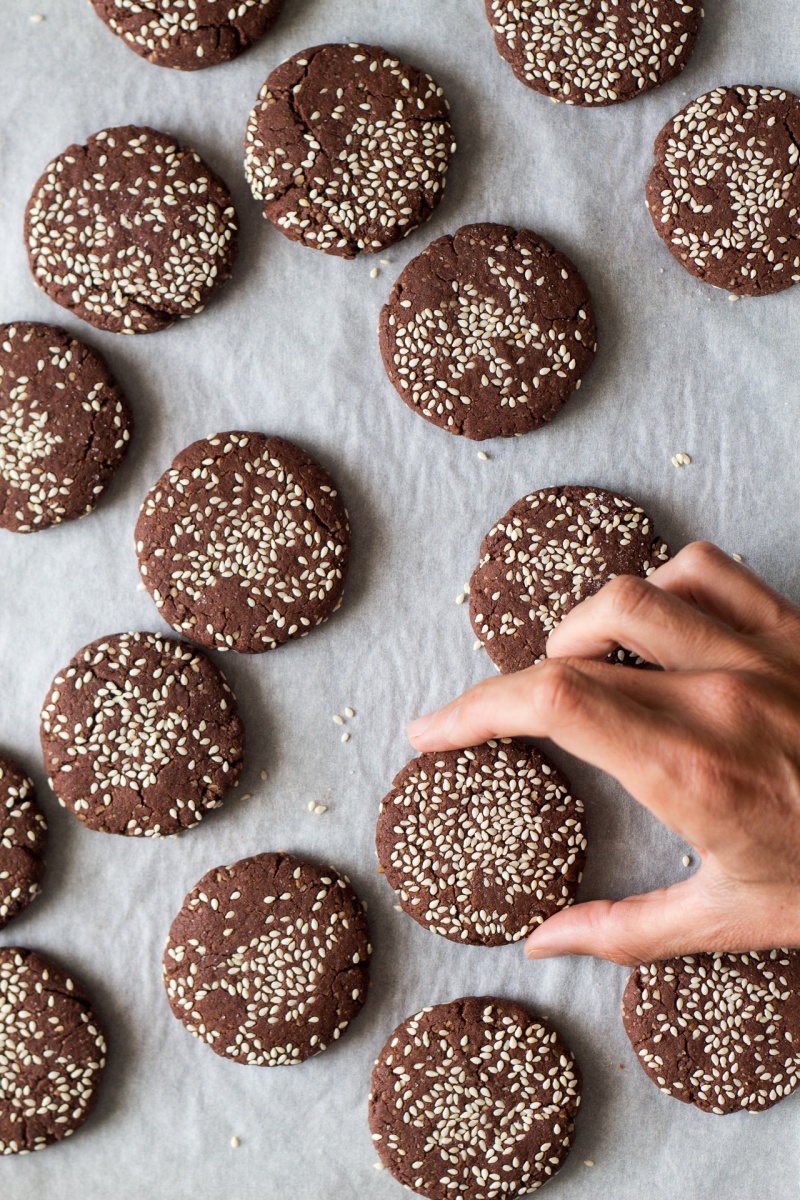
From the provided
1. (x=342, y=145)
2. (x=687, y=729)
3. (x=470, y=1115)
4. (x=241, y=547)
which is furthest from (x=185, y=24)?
(x=470, y=1115)

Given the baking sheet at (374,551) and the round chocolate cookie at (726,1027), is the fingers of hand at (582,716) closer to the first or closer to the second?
the baking sheet at (374,551)

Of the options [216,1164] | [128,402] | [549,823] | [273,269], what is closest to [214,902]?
[216,1164]

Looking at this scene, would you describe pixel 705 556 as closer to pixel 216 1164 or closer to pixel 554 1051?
pixel 554 1051

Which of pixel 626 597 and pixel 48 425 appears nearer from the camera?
pixel 626 597

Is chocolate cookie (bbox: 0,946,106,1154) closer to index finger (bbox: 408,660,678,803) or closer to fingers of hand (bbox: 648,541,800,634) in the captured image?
index finger (bbox: 408,660,678,803)

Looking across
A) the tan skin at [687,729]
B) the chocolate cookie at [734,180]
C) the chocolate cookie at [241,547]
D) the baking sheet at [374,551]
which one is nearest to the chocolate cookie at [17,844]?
the baking sheet at [374,551]

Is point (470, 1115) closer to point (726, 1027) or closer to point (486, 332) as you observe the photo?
point (726, 1027)

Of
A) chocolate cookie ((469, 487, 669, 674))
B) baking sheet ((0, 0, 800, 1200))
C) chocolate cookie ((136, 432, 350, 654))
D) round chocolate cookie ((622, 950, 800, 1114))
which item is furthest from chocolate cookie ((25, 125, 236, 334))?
round chocolate cookie ((622, 950, 800, 1114))

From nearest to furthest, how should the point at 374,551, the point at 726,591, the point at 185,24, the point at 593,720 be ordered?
the point at 593,720 → the point at 726,591 → the point at 185,24 → the point at 374,551
